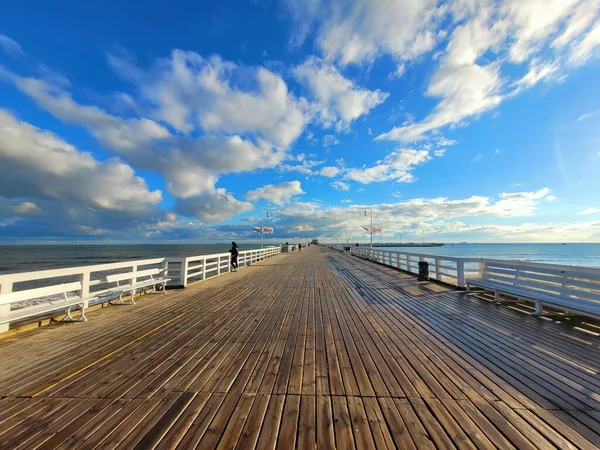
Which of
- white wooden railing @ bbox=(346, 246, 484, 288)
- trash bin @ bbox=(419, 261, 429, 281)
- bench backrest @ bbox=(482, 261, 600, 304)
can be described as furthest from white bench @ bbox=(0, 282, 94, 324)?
trash bin @ bbox=(419, 261, 429, 281)

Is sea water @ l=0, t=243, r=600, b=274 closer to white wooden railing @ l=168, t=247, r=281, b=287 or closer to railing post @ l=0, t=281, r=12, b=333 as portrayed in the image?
white wooden railing @ l=168, t=247, r=281, b=287

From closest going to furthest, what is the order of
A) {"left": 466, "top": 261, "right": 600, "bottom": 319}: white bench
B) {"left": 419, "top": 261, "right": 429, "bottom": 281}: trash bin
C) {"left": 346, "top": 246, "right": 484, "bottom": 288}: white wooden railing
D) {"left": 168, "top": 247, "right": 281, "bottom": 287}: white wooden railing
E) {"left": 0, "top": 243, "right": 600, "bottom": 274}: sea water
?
1. {"left": 466, "top": 261, "right": 600, "bottom": 319}: white bench
2. {"left": 346, "top": 246, "right": 484, "bottom": 288}: white wooden railing
3. {"left": 168, "top": 247, "right": 281, "bottom": 287}: white wooden railing
4. {"left": 419, "top": 261, "right": 429, "bottom": 281}: trash bin
5. {"left": 0, "top": 243, "right": 600, "bottom": 274}: sea water

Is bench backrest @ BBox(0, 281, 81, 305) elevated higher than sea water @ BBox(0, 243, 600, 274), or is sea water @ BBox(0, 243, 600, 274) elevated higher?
bench backrest @ BBox(0, 281, 81, 305)

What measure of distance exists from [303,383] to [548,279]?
5.70 m

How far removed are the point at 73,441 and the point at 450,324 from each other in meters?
5.27

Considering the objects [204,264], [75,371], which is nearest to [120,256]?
[204,264]

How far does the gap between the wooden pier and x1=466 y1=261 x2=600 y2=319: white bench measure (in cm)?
39

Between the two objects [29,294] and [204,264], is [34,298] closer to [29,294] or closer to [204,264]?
[29,294]

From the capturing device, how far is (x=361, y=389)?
108 inches

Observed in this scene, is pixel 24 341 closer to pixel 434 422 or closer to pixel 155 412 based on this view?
pixel 155 412

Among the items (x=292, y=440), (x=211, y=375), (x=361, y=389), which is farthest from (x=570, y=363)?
(x=211, y=375)

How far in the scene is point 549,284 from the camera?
5.64 meters

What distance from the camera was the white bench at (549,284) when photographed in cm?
476

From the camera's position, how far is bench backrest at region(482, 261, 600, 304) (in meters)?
4.82
